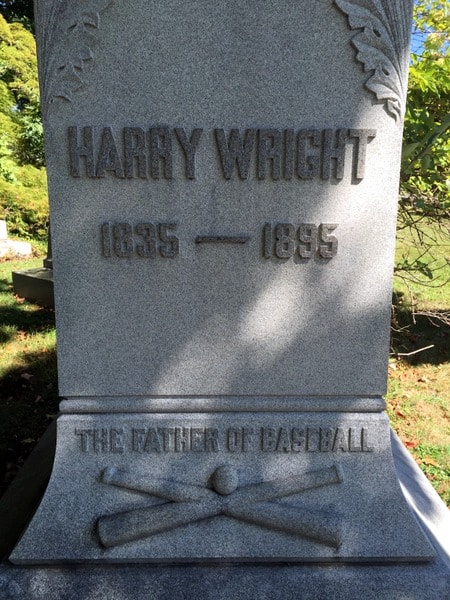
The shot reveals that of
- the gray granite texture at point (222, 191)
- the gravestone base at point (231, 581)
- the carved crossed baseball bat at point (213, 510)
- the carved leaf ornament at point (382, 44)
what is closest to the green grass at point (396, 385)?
the gravestone base at point (231, 581)

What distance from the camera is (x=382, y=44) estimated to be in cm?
210

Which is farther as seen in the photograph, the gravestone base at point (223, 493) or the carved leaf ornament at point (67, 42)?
the gravestone base at point (223, 493)

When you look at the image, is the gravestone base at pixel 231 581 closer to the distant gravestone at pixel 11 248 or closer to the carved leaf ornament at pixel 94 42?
the carved leaf ornament at pixel 94 42

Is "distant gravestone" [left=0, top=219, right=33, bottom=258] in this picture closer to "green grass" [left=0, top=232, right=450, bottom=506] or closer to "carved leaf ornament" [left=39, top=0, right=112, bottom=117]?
"green grass" [left=0, top=232, right=450, bottom=506]

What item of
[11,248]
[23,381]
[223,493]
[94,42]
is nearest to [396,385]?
[223,493]

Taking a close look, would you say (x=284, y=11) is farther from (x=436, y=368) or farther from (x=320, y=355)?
(x=436, y=368)

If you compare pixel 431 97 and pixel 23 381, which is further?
pixel 23 381

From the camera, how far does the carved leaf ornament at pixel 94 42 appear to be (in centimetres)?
206

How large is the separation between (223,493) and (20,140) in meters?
16.1

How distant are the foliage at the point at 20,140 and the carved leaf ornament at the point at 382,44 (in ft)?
43.7

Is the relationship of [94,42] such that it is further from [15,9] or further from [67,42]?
[15,9]

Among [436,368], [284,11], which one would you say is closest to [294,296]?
[284,11]

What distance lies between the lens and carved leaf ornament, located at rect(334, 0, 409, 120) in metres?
2.07

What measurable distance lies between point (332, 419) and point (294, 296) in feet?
1.93
